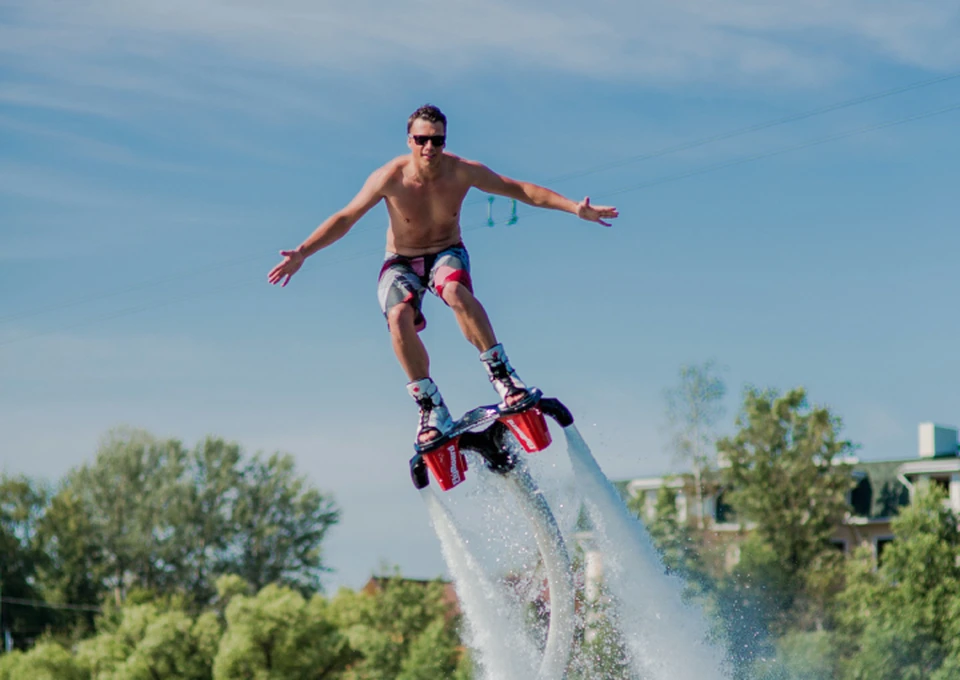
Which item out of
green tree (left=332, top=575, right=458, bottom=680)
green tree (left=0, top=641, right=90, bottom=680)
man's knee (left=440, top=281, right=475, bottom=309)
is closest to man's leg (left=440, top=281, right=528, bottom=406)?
man's knee (left=440, top=281, right=475, bottom=309)

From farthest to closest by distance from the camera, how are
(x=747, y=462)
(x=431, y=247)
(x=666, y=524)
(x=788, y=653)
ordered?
1. (x=747, y=462)
2. (x=666, y=524)
3. (x=788, y=653)
4. (x=431, y=247)

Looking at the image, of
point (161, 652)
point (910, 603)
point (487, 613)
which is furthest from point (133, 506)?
point (487, 613)

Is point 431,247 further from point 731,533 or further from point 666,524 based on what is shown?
point 731,533

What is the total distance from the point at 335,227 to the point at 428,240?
1.00 m

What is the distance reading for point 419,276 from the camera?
13.1 metres

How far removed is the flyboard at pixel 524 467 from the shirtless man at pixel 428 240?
6.0 inches

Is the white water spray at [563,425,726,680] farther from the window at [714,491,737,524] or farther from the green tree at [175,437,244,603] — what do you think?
the green tree at [175,437,244,603]

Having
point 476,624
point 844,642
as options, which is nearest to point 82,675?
point 844,642

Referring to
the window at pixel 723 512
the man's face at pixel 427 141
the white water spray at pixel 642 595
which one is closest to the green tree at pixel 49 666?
the window at pixel 723 512

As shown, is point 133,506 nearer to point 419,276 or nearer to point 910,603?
point 910,603

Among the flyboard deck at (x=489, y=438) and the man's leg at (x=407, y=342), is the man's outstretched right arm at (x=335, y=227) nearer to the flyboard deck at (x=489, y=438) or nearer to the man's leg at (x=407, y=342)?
the man's leg at (x=407, y=342)

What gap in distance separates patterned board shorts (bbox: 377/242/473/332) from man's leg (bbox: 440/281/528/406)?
130mm

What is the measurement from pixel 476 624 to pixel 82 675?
143 ft

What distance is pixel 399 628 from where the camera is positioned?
50.1m
